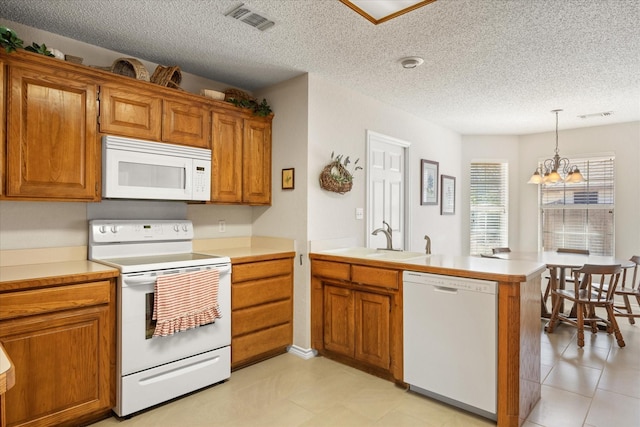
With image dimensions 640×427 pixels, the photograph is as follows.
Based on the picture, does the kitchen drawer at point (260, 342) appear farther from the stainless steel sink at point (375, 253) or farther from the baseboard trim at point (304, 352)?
the stainless steel sink at point (375, 253)

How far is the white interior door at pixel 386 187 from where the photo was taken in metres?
4.00

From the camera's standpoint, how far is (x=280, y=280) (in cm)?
327

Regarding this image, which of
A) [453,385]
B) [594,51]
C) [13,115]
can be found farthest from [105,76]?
[594,51]

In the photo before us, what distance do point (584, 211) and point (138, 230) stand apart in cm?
570

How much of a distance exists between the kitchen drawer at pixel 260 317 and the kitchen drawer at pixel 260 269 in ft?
0.83

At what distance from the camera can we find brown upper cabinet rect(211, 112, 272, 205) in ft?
10.3

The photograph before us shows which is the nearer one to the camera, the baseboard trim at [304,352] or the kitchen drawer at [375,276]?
the kitchen drawer at [375,276]

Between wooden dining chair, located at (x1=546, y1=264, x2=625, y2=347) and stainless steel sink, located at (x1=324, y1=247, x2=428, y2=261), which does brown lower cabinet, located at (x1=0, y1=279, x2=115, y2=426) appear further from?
wooden dining chair, located at (x1=546, y1=264, x2=625, y2=347)

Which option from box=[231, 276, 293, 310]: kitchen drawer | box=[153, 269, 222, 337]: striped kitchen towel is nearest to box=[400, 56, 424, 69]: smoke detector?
box=[231, 276, 293, 310]: kitchen drawer

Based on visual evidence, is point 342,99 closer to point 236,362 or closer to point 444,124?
point 444,124

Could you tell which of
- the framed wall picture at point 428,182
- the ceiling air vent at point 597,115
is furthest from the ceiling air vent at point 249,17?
the ceiling air vent at point 597,115

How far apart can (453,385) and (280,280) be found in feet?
5.19

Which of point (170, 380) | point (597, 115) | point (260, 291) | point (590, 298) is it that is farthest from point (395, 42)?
point (597, 115)

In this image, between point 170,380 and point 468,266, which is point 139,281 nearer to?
point 170,380
